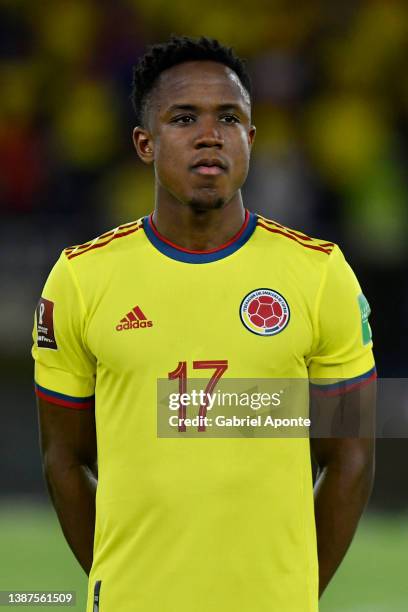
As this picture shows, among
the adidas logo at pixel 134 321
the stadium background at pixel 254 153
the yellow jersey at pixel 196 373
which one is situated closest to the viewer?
the yellow jersey at pixel 196 373

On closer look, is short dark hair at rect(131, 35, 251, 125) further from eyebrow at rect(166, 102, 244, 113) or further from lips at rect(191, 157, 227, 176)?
lips at rect(191, 157, 227, 176)

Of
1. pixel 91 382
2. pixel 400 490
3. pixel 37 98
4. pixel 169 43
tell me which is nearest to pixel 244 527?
pixel 91 382

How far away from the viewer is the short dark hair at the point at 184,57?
2.88 metres

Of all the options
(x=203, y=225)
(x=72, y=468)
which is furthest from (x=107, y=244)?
(x=72, y=468)

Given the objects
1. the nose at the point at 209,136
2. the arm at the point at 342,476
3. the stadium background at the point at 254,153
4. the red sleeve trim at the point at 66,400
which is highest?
the stadium background at the point at 254,153

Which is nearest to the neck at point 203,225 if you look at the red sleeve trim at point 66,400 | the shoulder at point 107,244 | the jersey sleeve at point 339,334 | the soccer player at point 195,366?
the soccer player at point 195,366

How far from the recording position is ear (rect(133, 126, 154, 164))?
296cm

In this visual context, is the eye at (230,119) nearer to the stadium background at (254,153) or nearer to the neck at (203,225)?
the neck at (203,225)

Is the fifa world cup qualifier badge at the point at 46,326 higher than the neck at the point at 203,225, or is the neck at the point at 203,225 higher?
the neck at the point at 203,225

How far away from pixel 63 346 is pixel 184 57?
0.76m

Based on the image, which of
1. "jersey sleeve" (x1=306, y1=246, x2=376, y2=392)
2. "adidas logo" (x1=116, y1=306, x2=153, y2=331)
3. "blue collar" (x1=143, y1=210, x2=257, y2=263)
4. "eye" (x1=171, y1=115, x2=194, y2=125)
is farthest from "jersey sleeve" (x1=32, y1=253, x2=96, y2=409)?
"jersey sleeve" (x1=306, y1=246, x2=376, y2=392)

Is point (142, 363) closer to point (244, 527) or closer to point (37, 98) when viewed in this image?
point (244, 527)

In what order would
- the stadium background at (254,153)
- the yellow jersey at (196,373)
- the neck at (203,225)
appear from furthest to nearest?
the stadium background at (254,153) → the neck at (203,225) → the yellow jersey at (196,373)

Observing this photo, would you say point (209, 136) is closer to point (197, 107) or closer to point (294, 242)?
point (197, 107)
